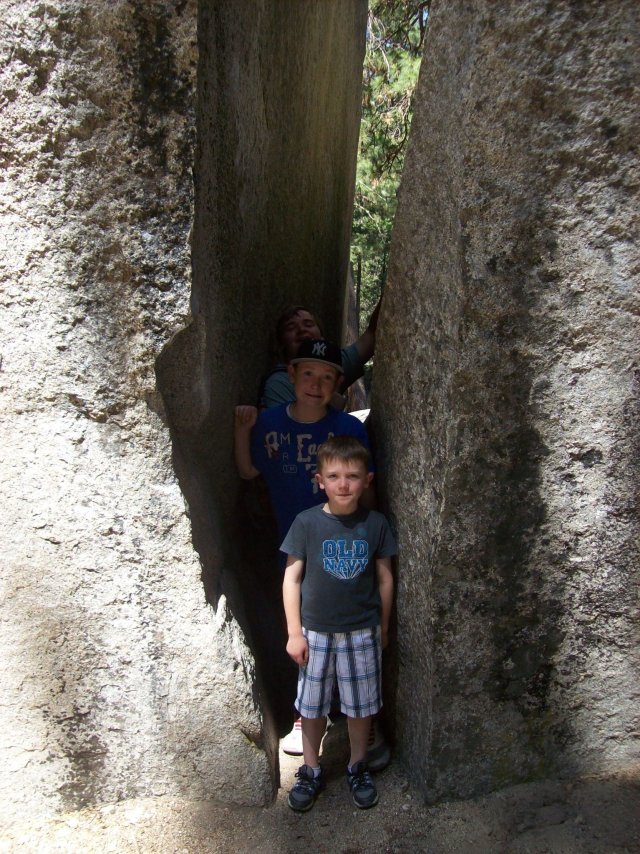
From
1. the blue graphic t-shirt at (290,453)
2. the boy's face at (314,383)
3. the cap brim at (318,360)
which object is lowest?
the blue graphic t-shirt at (290,453)

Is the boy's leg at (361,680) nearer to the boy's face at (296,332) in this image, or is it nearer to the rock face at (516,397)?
the rock face at (516,397)

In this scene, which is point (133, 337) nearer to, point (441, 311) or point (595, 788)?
point (441, 311)

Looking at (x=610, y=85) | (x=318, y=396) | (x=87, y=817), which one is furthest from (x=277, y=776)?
(x=610, y=85)

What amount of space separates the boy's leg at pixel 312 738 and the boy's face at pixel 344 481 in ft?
1.99

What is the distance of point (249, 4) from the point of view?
2479 mm

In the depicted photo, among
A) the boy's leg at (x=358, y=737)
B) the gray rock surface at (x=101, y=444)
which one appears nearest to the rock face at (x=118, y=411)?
the gray rock surface at (x=101, y=444)

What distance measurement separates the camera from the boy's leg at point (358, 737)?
2.26 metres

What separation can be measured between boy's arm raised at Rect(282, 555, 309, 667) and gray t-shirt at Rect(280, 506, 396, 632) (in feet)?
0.06

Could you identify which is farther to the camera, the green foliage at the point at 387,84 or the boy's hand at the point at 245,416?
the green foliage at the point at 387,84

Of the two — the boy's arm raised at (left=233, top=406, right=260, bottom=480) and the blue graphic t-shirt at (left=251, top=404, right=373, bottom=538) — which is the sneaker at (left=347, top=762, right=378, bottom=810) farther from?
the boy's arm raised at (left=233, top=406, right=260, bottom=480)

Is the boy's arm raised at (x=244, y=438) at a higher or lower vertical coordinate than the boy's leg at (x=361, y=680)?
higher

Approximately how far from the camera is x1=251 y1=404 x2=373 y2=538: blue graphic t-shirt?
248 centimetres

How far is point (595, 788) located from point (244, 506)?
4.62ft

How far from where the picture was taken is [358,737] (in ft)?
7.46
